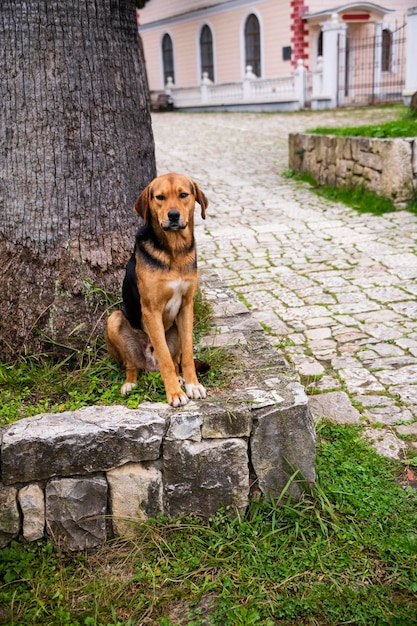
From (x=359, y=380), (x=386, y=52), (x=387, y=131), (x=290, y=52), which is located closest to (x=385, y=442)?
(x=359, y=380)

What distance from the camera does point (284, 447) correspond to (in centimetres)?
321

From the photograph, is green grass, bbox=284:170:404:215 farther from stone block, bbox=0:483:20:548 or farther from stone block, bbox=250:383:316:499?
stone block, bbox=0:483:20:548

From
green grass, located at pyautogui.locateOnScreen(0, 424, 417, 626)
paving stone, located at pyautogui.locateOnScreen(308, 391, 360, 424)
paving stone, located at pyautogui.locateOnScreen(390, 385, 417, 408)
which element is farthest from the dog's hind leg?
paving stone, located at pyautogui.locateOnScreen(390, 385, 417, 408)

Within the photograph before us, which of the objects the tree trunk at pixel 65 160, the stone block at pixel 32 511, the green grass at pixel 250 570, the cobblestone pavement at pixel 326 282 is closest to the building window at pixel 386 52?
the cobblestone pavement at pixel 326 282

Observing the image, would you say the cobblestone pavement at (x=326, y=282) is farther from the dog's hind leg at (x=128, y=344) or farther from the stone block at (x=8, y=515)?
the stone block at (x=8, y=515)

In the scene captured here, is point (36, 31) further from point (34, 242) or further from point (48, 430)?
point (48, 430)

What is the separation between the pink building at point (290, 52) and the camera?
25.5 metres

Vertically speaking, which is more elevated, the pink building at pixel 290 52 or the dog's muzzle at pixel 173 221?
the pink building at pixel 290 52

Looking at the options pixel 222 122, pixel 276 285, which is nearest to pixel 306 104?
pixel 222 122

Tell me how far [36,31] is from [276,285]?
13.1ft

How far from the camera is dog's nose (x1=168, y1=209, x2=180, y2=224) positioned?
2.99m

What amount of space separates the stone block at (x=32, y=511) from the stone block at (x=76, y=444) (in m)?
0.07

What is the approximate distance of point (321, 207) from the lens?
1036cm

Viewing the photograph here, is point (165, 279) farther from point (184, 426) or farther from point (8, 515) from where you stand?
point (8, 515)
